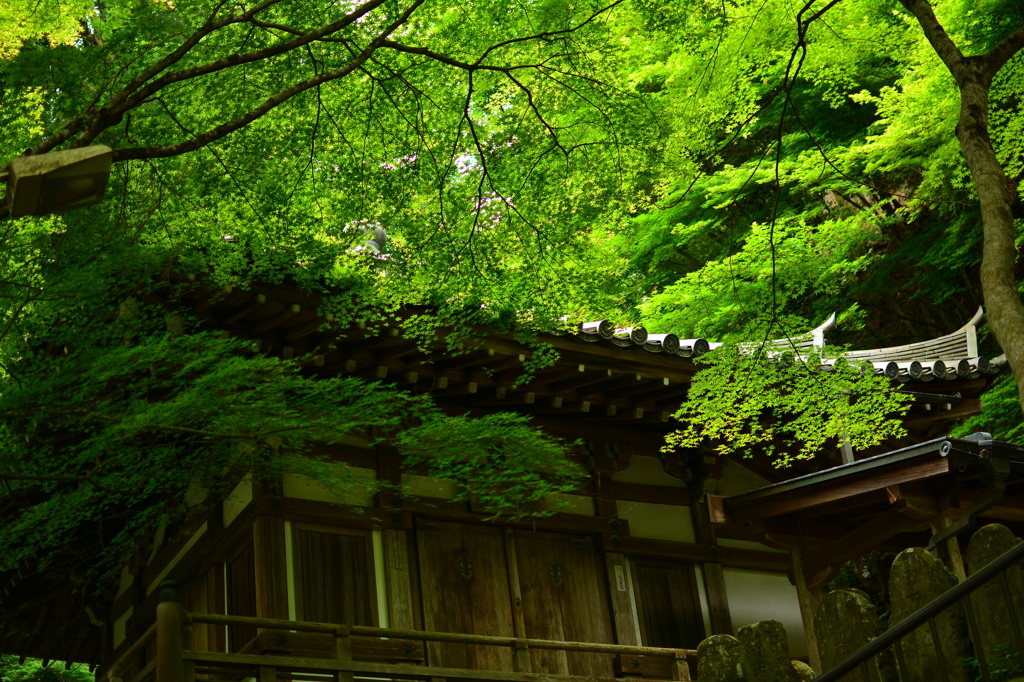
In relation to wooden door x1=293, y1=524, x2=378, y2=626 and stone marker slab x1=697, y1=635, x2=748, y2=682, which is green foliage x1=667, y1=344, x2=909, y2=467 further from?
wooden door x1=293, y1=524, x2=378, y2=626

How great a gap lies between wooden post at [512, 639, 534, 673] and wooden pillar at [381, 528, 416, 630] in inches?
42.7

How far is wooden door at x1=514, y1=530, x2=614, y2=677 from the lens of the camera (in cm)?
1012

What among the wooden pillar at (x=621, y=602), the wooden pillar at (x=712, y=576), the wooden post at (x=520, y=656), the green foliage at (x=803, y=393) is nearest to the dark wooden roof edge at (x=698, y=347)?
the green foliage at (x=803, y=393)

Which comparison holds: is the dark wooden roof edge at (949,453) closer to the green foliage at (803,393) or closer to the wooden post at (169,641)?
the green foliage at (803,393)

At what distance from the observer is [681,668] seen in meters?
9.93

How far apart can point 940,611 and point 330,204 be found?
5170mm

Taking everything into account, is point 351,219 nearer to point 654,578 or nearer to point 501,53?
point 501,53

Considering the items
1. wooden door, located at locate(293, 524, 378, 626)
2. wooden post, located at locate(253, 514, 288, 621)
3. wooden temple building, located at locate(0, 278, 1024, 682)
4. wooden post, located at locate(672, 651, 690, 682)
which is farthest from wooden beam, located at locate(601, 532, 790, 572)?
wooden post, located at locate(253, 514, 288, 621)

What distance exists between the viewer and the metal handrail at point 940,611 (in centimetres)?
511

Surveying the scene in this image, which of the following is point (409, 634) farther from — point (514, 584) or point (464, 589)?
point (514, 584)

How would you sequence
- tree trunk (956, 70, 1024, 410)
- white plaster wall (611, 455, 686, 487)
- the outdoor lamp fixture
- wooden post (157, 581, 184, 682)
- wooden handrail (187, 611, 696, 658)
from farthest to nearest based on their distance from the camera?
1. white plaster wall (611, 455, 686, 487)
2. wooden handrail (187, 611, 696, 658)
3. wooden post (157, 581, 184, 682)
4. tree trunk (956, 70, 1024, 410)
5. the outdoor lamp fixture

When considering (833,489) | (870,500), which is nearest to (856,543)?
(870,500)

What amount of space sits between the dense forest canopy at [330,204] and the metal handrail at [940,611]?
1.17m

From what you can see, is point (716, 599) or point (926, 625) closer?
point (926, 625)
